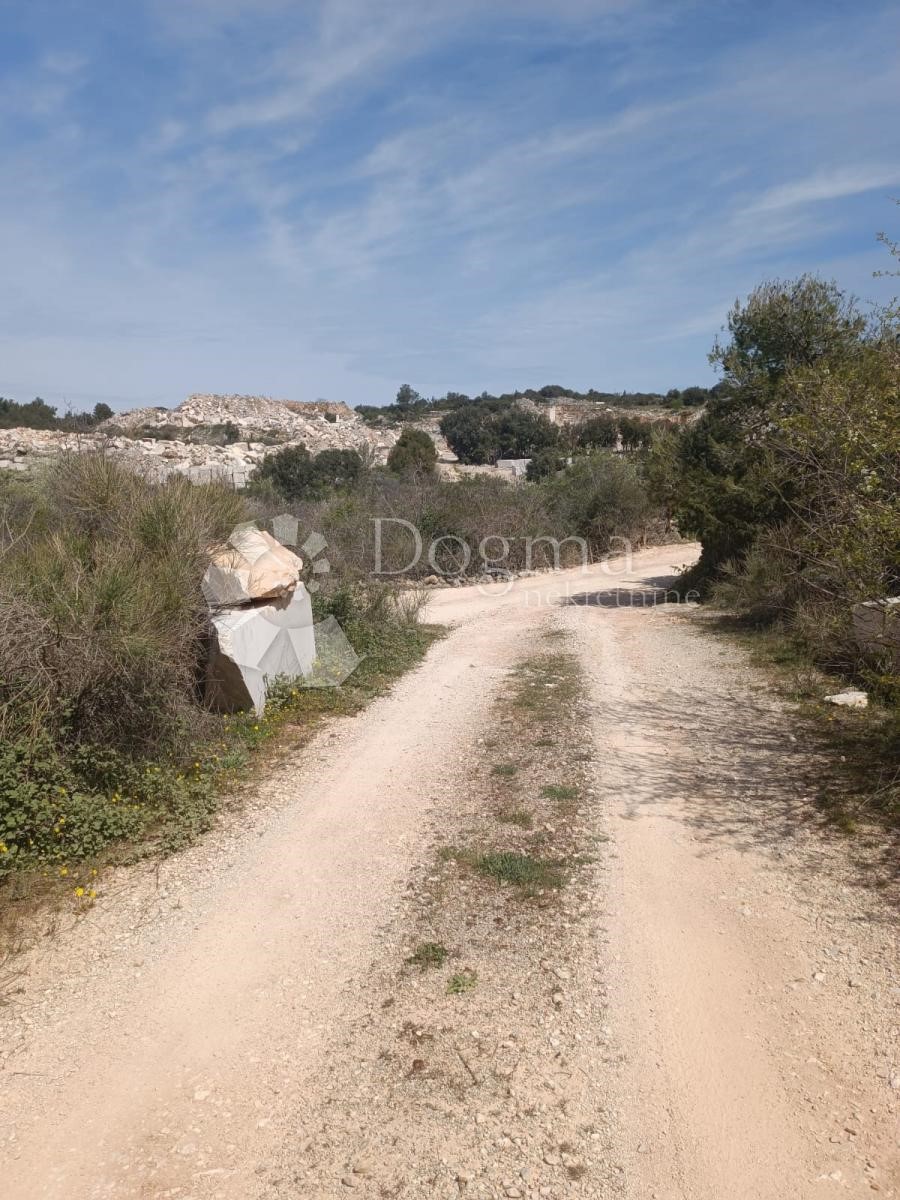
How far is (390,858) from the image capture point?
5543 mm

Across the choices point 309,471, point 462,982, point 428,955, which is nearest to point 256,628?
point 428,955

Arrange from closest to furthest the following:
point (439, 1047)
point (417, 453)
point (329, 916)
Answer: point (439, 1047) < point (329, 916) < point (417, 453)

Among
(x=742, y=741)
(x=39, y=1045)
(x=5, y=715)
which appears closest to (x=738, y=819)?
(x=742, y=741)

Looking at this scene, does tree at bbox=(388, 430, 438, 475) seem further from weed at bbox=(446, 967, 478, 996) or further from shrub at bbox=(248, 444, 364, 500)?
weed at bbox=(446, 967, 478, 996)

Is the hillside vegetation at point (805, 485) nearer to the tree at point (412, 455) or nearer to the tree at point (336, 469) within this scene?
the tree at point (336, 469)

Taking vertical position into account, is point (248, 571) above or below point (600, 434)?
below

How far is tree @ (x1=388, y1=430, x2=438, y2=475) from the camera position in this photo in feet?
98.3

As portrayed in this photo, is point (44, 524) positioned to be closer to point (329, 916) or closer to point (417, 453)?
point (329, 916)

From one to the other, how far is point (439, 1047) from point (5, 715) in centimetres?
347

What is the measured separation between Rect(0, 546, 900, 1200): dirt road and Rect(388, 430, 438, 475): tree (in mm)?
22291

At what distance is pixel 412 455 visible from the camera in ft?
108

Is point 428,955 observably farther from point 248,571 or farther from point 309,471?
point 309,471

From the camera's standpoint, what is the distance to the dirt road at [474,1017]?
3.11 m

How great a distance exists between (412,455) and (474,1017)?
29908 mm
